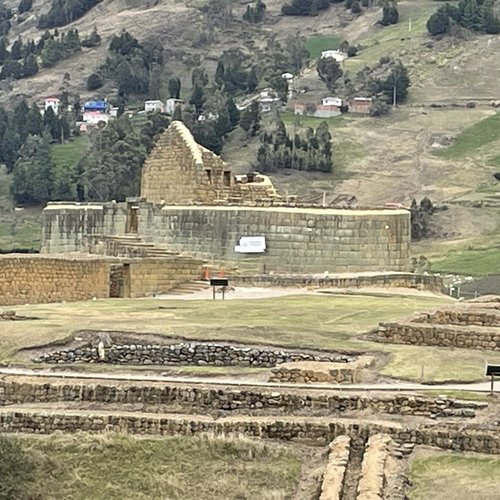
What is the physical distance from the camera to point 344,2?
166 meters

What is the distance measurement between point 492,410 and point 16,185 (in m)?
80.8

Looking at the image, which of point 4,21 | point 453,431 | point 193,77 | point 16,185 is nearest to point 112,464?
point 453,431

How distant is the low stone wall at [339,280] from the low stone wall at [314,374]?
13051 millimetres

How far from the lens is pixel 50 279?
30.8 meters

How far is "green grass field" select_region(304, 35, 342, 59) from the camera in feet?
485

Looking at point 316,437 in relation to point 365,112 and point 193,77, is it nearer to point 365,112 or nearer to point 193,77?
point 365,112

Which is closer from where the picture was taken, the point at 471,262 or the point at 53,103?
the point at 471,262

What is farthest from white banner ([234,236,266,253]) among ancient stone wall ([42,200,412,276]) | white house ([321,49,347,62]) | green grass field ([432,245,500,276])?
white house ([321,49,347,62])

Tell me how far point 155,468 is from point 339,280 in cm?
1665

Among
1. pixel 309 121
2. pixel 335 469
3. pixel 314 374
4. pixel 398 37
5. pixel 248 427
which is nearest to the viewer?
pixel 335 469

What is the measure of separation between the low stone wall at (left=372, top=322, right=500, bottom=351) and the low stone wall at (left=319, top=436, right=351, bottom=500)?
19.5 feet

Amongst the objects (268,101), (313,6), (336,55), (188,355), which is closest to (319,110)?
(268,101)

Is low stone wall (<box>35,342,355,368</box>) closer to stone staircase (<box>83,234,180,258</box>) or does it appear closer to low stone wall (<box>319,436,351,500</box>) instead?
low stone wall (<box>319,436,351,500</box>)

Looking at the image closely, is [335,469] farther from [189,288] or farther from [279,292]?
[189,288]
